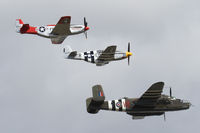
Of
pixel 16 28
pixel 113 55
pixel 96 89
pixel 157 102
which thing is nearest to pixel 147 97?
pixel 157 102

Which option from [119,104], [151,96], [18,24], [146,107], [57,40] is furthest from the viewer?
[57,40]

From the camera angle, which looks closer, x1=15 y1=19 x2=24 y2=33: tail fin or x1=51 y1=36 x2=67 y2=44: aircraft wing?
x1=15 y1=19 x2=24 y2=33: tail fin

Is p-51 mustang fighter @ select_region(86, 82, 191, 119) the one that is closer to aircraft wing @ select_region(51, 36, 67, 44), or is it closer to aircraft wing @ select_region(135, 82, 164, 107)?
aircraft wing @ select_region(135, 82, 164, 107)

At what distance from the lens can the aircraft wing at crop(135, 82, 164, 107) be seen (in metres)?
70.5

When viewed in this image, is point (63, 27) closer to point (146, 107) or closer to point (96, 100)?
point (96, 100)

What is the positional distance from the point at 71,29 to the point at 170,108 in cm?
2044

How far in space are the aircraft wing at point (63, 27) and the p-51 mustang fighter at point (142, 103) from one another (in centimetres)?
1502

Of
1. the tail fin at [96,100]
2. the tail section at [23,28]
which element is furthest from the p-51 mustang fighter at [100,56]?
the tail fin at [96,100]

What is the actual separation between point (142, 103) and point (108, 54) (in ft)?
45.3

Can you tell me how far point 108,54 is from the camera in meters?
84.1

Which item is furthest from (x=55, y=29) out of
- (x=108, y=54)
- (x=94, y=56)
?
(x=108, y=54)

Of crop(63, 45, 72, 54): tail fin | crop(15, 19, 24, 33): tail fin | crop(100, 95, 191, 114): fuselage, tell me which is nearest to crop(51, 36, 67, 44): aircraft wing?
crop(63, 45, 72, 54): tail fin

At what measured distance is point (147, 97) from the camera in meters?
71.9

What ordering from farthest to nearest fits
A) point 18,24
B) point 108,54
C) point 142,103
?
point 18,24 < point 108,54 < point 142,103
